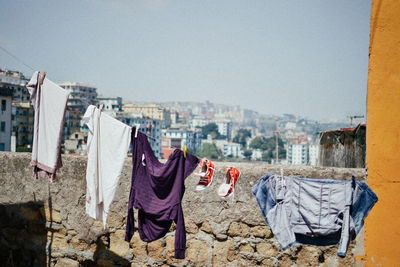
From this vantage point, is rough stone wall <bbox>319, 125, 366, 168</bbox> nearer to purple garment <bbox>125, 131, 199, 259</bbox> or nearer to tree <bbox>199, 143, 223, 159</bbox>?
purple garment <bbox>125, 131, 199, 259</bbox>

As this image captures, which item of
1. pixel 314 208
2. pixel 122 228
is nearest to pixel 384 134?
pixel 314 208

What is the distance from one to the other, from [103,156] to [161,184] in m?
0.67

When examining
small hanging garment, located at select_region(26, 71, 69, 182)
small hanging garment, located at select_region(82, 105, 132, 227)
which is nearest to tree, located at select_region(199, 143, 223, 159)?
Result: small hanging garment, located at select_region(26, 71, 69, 182)

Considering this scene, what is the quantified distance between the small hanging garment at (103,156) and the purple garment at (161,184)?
160 mm

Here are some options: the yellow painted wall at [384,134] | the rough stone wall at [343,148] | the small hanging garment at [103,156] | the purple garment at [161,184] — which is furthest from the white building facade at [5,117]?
the yellow painted wall at [384,134]

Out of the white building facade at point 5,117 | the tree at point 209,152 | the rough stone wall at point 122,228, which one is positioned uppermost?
the white building facade at point 5,117

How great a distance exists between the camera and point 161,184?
380 centimetres

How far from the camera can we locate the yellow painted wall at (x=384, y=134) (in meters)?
3.79

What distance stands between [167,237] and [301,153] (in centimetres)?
14719

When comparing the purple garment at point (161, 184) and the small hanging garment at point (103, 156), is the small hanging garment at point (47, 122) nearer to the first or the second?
the small hanging garment at point (103, 156)

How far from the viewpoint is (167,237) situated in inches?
170

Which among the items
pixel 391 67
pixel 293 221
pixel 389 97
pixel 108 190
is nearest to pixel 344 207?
pixel 293 221

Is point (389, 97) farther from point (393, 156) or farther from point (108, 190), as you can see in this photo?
point (108, 190)

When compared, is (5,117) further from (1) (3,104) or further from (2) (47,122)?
(2) (47,122)
